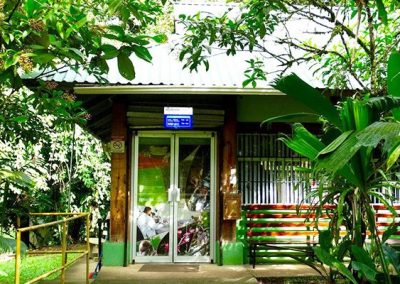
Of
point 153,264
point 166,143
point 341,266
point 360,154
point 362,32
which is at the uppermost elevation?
point 362,32

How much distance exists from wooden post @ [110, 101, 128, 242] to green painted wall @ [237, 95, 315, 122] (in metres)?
1.82

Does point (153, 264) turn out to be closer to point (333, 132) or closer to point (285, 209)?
point (285, 209)

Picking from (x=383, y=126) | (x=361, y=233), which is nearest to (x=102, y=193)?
(x=361, y=233)

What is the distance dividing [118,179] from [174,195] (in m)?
0.88

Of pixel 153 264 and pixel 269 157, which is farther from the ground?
pixel 269 157

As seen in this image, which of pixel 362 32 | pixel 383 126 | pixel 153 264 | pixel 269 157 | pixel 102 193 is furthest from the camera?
pixel 102 193

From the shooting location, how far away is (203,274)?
6188mm

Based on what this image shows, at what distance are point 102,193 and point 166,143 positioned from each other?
711 cm

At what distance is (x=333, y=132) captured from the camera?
3285mm

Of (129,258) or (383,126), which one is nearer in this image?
(383,126)

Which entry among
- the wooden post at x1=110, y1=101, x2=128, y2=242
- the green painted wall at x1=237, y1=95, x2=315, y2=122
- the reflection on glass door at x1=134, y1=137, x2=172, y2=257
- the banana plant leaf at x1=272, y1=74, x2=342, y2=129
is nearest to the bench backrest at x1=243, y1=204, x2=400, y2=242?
the reflection on glass door at x1=134, y1=137, x2=172, y2=257

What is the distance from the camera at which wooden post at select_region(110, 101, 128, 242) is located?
673 cm

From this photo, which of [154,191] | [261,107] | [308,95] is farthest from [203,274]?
[308,95]

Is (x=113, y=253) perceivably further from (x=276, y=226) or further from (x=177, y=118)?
(x=276, y=226)
